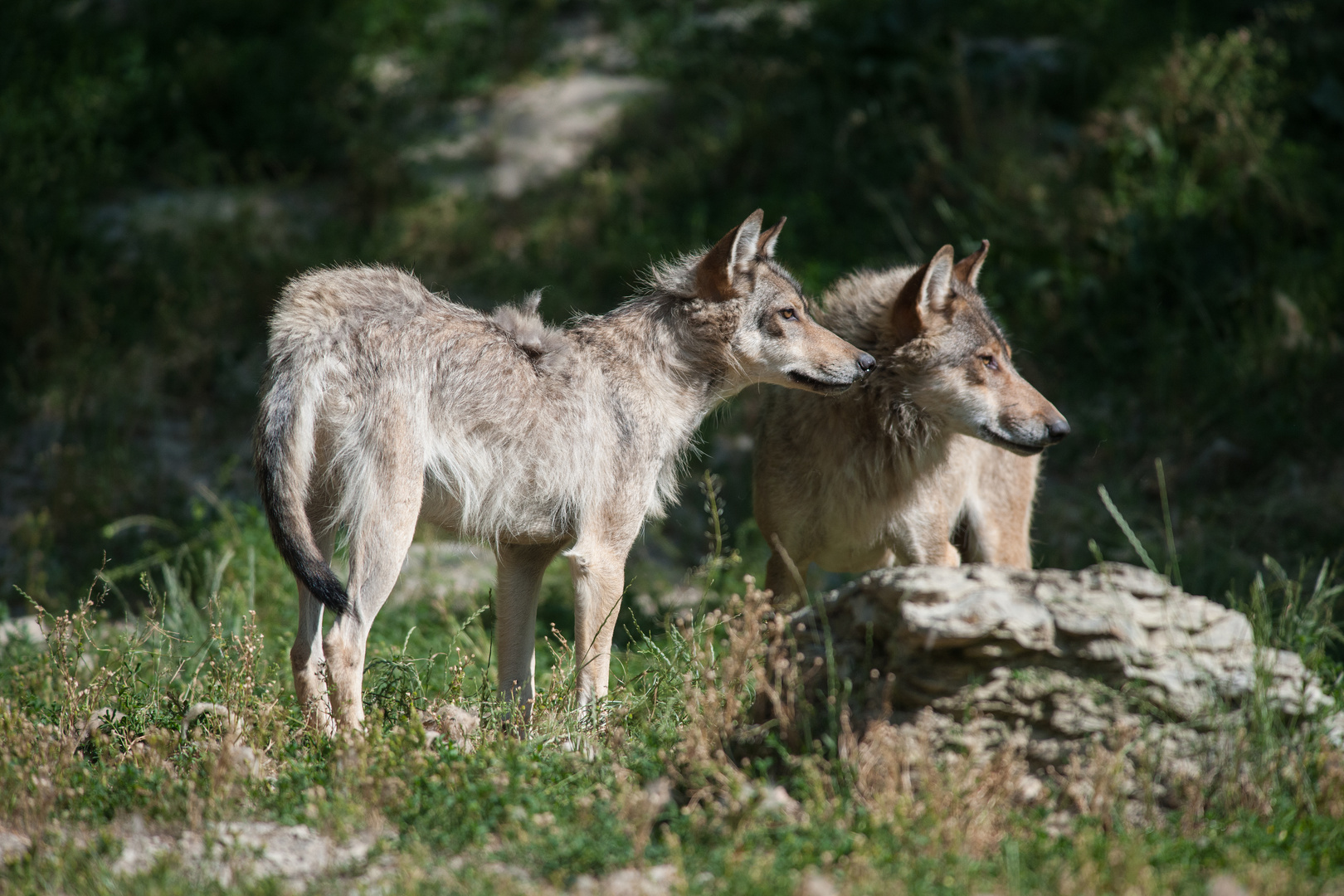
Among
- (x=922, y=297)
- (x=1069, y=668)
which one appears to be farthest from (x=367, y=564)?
(x=922, y=297)

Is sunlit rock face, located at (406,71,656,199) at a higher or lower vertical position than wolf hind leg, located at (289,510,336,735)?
higher

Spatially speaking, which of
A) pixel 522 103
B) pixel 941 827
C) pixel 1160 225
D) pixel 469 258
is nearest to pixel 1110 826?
pixel 941 827

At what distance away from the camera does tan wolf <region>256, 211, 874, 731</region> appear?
179 inches

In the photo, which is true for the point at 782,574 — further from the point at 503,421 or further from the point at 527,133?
the point at 527,133

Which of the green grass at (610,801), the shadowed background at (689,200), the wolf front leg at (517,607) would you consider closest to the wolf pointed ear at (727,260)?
the wolf front leg at (517,607)

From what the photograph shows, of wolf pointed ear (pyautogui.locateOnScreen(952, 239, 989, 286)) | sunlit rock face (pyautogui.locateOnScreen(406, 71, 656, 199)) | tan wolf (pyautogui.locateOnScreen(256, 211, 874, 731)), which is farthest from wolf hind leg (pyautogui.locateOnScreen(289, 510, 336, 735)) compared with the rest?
sunlit rock face (pyautogui.locateOnScreen(406, 71, 656, 199))

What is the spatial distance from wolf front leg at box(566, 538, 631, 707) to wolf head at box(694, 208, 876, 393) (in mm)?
1239

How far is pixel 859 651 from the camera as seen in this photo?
13.4 feet

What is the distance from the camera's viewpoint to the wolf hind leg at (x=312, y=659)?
466 centimetres

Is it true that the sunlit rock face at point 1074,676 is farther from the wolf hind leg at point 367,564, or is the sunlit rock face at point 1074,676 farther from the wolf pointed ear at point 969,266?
the wolf pointed ear at point 969,266

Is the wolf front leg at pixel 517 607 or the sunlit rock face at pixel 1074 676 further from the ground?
the sunlit rock face at pixel 1074 676

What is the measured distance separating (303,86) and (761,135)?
5107mm

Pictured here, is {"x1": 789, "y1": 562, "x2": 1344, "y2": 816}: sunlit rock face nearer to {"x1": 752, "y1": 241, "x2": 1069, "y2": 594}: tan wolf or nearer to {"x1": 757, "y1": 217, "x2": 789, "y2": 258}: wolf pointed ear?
{"x1": 752, "y1": 241, "x2": 1069, "y2": 594}: tan wolf

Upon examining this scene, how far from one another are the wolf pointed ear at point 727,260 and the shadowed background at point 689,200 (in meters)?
3.08
